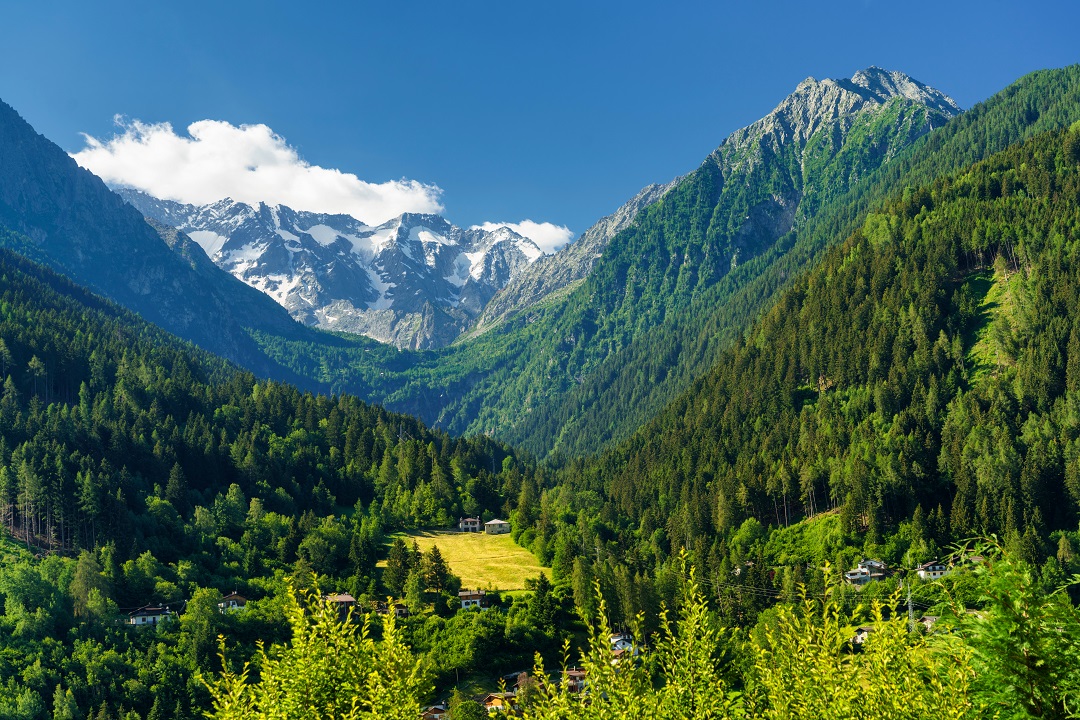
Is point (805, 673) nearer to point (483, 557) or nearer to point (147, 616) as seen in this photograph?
point (147, 616)

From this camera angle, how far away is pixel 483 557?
162 m

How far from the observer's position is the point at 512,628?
123 meters

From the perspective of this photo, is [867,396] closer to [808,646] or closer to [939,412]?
[939,412]

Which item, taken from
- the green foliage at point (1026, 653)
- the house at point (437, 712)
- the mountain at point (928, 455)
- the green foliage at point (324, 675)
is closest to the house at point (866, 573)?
the mountain at point (928, 455)

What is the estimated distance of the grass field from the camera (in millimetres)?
148375

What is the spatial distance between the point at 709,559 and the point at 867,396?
222ft

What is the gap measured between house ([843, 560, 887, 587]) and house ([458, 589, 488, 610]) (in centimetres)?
5734

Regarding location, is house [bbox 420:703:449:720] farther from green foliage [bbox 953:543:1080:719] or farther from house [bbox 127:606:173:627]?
green foliage [bbox 953:543:1080:719]

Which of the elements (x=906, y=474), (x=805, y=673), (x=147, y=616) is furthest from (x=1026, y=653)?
(x=906, y=474)

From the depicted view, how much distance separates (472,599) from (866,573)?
63.3m

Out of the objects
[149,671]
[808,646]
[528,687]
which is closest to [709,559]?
[528,687]

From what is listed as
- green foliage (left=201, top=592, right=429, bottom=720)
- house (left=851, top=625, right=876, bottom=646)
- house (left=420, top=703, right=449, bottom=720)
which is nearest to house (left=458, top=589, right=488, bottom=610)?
house (left=420, top=703, right=449, bottom=720)

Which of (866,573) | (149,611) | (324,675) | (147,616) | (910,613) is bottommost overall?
(147,616)

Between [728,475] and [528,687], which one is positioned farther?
[728,475]
